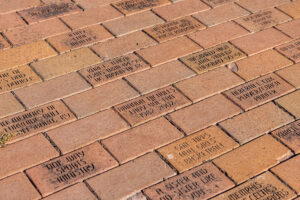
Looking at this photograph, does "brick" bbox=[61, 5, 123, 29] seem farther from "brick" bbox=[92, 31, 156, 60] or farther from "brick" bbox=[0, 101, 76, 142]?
"brick" bbox=[0, 101, 76, 142]

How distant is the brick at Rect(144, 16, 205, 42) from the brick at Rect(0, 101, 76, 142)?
101cm

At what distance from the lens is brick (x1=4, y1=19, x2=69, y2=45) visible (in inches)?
146

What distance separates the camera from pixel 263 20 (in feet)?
13.4

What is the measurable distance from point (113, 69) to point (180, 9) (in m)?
0.98

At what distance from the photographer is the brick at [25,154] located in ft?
9.04

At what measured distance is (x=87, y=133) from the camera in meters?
2.99

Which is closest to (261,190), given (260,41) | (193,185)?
(193,185)

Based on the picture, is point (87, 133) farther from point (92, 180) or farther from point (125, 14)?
point (125, 14)

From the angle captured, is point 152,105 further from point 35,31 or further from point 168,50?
point 35,31

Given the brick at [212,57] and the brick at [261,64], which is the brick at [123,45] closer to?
the brick at [212,57]

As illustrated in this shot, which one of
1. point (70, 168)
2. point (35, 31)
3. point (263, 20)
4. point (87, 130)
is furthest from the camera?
point (263, 20)

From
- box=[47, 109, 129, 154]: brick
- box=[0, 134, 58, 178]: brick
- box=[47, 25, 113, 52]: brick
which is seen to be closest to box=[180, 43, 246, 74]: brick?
box=[47, 25, 113, 52]: brick

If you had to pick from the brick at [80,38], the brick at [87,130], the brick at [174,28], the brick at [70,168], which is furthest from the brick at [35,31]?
the brick at [70,168]

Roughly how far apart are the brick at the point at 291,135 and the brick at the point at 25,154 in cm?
126
